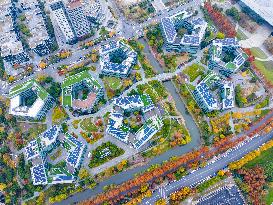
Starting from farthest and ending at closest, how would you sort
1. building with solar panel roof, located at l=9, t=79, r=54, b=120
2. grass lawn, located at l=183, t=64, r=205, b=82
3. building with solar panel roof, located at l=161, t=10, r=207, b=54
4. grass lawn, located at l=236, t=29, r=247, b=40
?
1. grass lawn, located at l=236, t=29, r=247, b=40
2. building with solar panel roof, located at l=161, t=10, r=207, b=54
3. grass lawn, located at l=183, t=64, r=205, b=82
4. building with solar panel roof, located at l=9, t=79, r=54, b=120

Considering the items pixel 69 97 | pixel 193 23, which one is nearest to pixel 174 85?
pixel 193 23

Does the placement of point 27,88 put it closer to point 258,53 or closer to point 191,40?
point 191,40

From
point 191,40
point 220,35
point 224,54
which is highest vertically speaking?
point 220,35

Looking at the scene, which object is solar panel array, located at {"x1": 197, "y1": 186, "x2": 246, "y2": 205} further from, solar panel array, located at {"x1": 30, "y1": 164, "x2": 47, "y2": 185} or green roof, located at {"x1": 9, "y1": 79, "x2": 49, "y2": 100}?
green roof, located at {"x1": 9, "y1": 79, "x2": 49, "y2": 100}

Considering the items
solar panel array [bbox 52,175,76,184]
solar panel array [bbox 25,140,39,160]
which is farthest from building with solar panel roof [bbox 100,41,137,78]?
solar panel array [bbox 52,175,76,184]

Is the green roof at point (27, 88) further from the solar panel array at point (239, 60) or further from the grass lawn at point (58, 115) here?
the solar panel array at point (239, 60)

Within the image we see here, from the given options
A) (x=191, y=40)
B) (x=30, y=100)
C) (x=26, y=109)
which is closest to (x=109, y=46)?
(x=191, y=40)
